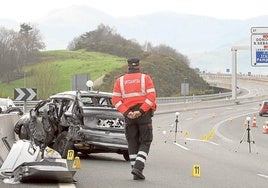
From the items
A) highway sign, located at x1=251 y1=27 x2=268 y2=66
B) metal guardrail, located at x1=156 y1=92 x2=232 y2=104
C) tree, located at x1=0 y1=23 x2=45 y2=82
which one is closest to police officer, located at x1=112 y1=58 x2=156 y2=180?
highway sign, located at x1=251 y1=27 x2=268 y2=66

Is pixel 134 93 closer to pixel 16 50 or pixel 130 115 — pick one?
pixel 130 115

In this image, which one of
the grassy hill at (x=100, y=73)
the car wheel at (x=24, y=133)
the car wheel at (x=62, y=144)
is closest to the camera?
the car wheel at (x=62, y=144)

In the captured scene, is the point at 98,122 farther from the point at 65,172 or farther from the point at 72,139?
the point at 65,172

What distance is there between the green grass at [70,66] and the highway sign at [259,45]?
65489 mm

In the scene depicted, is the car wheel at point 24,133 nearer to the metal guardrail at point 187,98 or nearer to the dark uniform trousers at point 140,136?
the dark uniform trousers at point 140,136

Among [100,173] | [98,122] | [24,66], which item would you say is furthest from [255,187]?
[24,66]

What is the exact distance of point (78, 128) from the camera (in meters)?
15.2

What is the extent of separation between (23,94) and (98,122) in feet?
54.9

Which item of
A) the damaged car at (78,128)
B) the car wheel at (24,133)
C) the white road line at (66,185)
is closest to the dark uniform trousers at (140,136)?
the white road line at (66,185)

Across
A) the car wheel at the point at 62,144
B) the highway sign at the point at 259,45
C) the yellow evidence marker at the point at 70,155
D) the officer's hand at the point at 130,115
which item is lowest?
the yellow evidence marker at the point at 70,155

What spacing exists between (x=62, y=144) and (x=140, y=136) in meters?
4.25

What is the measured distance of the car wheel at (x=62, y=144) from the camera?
15.0 m

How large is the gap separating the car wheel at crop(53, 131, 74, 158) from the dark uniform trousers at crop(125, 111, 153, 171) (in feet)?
12.9

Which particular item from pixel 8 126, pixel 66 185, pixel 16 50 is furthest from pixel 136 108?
pixel 16 50
